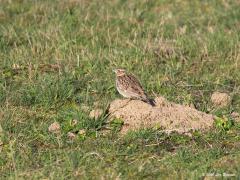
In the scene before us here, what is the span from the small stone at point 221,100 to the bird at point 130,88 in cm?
103

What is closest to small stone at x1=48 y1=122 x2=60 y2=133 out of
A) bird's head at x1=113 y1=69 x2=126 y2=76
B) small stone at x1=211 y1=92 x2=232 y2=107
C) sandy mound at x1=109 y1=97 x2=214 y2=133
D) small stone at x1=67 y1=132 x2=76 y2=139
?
small stone at x1=67 y1=132 x2=76 y2=139

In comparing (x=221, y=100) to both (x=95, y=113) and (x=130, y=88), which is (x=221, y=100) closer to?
(x=130, y=88)

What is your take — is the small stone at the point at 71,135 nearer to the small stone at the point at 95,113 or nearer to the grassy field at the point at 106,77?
the grassy field at the point at 106,77

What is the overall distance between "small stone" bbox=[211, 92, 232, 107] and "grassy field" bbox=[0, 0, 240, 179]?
0.44 ft

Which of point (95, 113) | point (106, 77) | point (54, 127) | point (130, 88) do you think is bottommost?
point (106, 77)

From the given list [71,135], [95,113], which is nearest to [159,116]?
[95,113]

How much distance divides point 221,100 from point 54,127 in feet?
7.41

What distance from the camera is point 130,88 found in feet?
28.8

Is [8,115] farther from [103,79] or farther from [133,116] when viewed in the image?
[103,79]

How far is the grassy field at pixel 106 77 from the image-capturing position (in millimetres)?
7367

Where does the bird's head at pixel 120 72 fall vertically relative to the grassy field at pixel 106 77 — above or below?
above

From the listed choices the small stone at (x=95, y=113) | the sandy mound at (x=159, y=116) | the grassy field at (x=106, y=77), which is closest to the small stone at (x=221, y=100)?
the grassy field at (x=106, y=77)

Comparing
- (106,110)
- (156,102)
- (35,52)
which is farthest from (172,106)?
(35,52)

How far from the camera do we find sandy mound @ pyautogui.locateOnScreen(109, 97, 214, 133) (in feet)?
27.4
